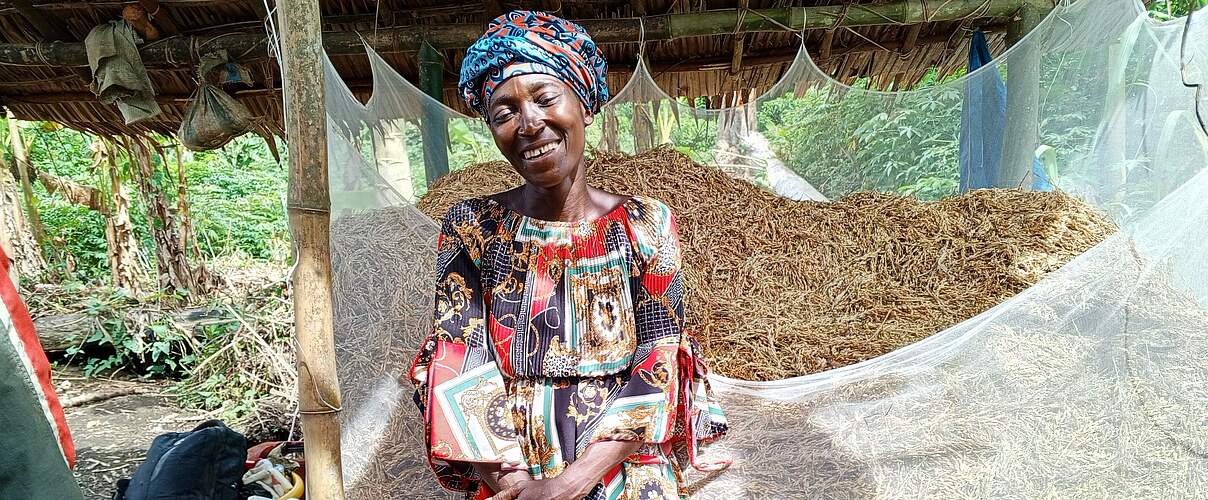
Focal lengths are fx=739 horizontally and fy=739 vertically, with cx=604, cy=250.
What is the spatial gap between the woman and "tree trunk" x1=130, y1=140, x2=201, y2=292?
513cm

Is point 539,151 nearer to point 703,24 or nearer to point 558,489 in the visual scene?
point 558,489

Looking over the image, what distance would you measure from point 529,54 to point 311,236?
50 centimetres

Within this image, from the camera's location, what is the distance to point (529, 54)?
3.86ft

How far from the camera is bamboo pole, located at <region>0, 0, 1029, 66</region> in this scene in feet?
9.70

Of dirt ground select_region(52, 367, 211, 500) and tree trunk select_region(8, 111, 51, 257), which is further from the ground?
tree trunk select_region(8, 111, 51, 257)

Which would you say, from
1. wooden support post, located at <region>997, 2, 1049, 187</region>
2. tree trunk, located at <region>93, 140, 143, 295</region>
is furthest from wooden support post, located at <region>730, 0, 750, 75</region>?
tree trunk, located at <region>93, 140, 143, 295</region>

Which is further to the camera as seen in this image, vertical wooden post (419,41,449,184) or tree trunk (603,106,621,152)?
tree trunk (603,106,621,152)

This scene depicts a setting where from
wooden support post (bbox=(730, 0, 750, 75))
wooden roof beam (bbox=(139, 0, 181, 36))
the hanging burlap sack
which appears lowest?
the hanging burlap sack

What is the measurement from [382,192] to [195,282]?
15.5ft

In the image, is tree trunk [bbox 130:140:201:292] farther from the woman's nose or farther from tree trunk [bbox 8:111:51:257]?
the woman's nose

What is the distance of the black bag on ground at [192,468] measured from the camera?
1929 mm

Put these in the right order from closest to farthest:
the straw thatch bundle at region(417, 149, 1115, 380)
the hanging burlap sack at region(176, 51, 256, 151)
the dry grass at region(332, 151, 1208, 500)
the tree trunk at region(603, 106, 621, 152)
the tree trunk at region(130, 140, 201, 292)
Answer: the dry grass at region(332, 151, 1208, 500) < the straw thatch bundle at region(417, 149, 1115, 380) < the tree trunk at region(603, 106, 621, 152) < the hanging burlap sack at region(176, 51, 256, 151) < the tree trunk at region(130, 140, 201, 292)

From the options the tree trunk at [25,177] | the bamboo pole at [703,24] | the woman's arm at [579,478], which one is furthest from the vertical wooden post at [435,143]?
the tree trunk at [25,177]

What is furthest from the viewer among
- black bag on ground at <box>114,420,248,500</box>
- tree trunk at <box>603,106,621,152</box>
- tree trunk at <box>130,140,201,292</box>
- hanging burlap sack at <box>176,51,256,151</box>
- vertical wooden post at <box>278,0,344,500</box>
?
tree trunk at <box>130,140,201,292</box>
